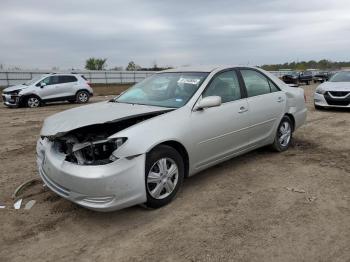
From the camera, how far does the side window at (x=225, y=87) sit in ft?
16.8

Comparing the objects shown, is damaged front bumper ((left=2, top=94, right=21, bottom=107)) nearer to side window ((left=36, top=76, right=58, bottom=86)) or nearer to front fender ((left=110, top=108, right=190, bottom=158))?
side window ((left=36, top=76, right=58, bottom=86))

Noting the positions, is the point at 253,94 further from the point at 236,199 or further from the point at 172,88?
the point at 236,199

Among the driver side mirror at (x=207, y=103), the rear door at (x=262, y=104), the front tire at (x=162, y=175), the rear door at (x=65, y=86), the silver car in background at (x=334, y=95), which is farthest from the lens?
the rear door at (x=65, y=86)

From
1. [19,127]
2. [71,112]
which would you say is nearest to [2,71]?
[19,127]

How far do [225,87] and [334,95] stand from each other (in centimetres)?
839

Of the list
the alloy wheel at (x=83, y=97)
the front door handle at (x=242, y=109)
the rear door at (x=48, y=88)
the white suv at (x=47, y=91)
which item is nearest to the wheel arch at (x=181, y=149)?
the front door handle at (x=242, y=109)

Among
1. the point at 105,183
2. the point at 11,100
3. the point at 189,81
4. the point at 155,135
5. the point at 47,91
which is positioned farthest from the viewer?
the point at 47,91

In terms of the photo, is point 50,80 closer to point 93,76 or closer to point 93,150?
point 93,150

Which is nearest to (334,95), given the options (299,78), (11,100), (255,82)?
(255,82)

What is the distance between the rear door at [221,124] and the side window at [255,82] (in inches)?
9.5

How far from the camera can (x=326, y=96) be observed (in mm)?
12578

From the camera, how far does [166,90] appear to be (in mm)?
5262

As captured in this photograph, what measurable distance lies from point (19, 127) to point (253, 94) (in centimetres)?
721

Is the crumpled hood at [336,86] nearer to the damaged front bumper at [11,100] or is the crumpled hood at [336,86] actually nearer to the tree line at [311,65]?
the damaged front bumper at [11,100]
